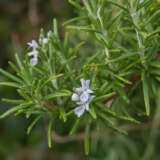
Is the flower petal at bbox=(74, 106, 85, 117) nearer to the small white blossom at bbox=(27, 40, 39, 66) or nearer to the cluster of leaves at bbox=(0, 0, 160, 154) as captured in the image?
the cluster of leaves at bbox=(0, 0, 160, 154)

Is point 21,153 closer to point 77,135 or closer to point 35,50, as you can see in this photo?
point 77,135

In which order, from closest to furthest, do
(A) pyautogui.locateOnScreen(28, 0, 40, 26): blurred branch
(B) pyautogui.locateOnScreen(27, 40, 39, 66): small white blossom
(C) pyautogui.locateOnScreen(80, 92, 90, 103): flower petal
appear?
1. (C) pyautogui.locateOnScreen(80, 92, 90, 103): flower petal
2. (B) pyautogui.locateOnScreen(27, 40, 39, 66): small white blossom
3. (A) pyautogui.locateOnScreen(28, 0, 40, 26): blurred branch

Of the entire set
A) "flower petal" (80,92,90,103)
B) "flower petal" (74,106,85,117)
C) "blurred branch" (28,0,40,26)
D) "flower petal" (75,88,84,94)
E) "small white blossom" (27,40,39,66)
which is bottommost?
"flower petal" (74,106,85,117)

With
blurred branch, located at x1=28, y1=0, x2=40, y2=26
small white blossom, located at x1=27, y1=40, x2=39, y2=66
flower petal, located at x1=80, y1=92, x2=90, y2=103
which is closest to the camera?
flower petal, located at x1=80, y1=92, x2=90, y2=103

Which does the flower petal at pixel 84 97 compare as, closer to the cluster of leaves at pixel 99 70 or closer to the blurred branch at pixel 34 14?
the cluster of leaves at pixel 99 70

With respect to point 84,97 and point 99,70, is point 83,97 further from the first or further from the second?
point 99,70

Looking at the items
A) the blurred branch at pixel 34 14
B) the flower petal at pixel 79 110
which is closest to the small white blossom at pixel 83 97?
the flower petal at pixel 79 110

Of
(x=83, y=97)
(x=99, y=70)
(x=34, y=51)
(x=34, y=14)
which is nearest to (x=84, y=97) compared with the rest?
(x=83, y=97)

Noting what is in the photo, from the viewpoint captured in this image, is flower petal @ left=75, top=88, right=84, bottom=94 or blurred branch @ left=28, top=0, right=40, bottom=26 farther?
blurred branch @ left=28, top=0, right=40, bottom=26

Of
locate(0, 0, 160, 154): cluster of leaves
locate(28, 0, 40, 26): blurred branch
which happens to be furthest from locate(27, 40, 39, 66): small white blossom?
locate(28, 0, 40, 26): blurred branch

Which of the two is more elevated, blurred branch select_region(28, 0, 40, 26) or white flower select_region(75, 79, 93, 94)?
blurred branch select_region(28, 0, 40, 26)
